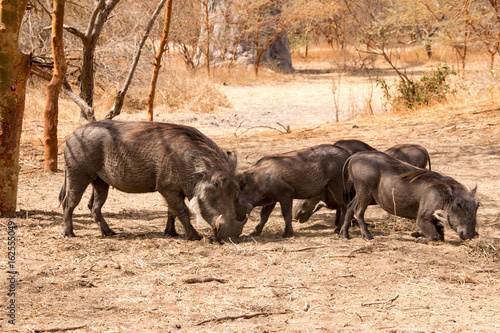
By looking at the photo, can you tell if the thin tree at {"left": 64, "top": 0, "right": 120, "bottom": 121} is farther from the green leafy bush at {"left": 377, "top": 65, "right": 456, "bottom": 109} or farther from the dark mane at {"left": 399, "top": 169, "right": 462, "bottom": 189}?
the green leafy bush at {"left": 377, "top": 65, "right": 456, "bottom": 109}

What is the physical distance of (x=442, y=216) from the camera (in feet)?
15.5

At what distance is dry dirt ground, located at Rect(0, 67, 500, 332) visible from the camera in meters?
3.21

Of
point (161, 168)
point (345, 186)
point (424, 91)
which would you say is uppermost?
point (424, 91)

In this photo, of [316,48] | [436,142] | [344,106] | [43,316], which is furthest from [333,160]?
[316,48]

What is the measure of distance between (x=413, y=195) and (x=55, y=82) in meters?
4.28

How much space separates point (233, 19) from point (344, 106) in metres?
8.92

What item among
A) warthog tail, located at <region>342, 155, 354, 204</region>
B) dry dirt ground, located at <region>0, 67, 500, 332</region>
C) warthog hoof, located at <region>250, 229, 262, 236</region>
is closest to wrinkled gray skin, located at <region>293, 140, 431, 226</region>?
dry dirt ground, located at <region>0, 67, 500, 332</region>

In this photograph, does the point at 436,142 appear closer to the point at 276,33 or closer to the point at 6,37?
the point at 6,37

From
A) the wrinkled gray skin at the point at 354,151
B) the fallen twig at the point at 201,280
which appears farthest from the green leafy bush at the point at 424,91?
the fallen twig at the point at 201,280

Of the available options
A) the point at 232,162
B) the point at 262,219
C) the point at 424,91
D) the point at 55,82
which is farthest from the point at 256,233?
the point at 424,91

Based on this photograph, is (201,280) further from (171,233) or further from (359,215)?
(359,215)

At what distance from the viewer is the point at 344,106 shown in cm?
1377

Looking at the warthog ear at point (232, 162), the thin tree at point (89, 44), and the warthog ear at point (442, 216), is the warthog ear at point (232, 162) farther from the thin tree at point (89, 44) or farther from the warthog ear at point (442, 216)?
the thin tree at point (89, 44)

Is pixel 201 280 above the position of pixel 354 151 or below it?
below
